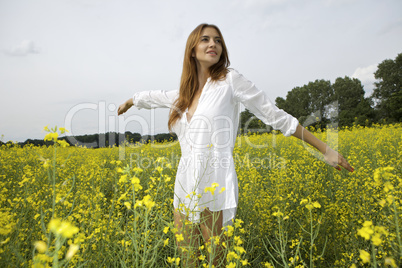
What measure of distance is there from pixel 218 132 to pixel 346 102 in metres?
29.8

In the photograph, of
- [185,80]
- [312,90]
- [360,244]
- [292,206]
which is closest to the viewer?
[360,244]

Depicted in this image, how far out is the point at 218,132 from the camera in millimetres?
1756

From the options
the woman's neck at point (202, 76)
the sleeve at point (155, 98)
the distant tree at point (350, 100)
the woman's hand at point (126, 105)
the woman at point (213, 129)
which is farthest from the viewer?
the distant tree at point (350, 100)

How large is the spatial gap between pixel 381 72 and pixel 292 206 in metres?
27.8

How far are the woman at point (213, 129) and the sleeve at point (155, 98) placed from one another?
146 mm

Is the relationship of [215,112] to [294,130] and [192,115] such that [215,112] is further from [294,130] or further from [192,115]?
[294,130]

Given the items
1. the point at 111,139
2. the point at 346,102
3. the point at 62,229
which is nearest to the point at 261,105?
the point at 62,229

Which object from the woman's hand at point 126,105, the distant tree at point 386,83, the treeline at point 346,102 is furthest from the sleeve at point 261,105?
the distant tree at point 386,83

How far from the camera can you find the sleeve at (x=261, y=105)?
174 centimetres

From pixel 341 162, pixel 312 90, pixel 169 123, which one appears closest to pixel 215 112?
pixel 169 123

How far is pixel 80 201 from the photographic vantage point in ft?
8.12

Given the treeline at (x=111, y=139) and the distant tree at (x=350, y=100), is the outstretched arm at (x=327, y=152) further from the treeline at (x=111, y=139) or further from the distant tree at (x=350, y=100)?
the distant tree at (x=350, y=100)

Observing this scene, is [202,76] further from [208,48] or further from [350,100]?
[350,100]

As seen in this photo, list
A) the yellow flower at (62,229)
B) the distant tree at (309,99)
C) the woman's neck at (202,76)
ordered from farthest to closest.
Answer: the distant tree at (309,99) < the woman's neck at (202,76) < the yellow flower at (62,229)
